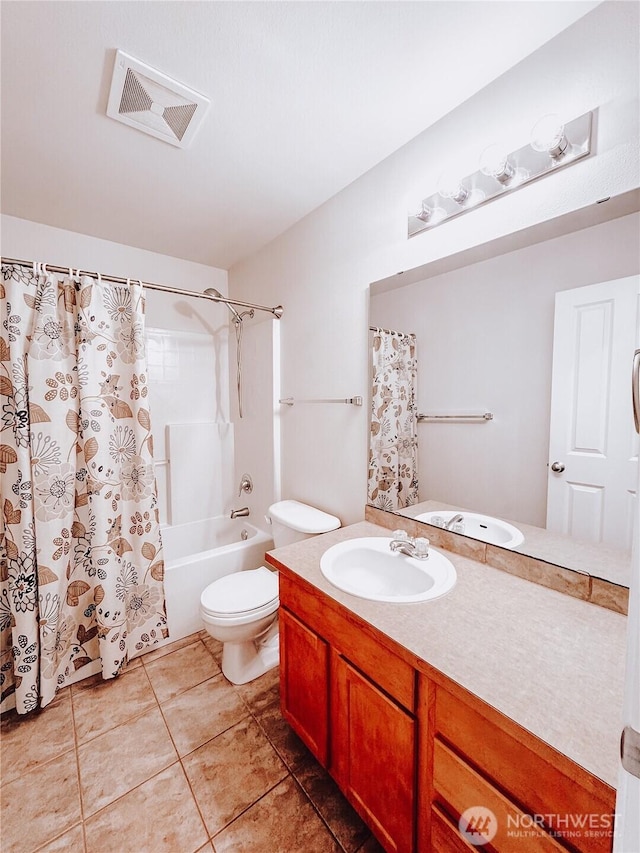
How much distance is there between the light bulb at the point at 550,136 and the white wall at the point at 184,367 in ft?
7.28

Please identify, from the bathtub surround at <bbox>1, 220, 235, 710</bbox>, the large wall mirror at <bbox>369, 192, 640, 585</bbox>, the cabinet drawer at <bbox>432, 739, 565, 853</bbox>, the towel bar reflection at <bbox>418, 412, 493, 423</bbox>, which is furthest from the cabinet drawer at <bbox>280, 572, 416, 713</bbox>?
the bathtub surround at <bbox>1, 220, 235, 710</bbox>

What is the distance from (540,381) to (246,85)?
1374 millimetres

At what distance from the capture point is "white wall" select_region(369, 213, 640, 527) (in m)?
1.00

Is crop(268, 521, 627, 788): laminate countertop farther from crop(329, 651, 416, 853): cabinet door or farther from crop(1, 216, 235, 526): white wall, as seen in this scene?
crop(1, 216, 235, 526): white wall

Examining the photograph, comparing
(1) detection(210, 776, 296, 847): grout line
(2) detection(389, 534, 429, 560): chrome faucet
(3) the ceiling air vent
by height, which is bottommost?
(1) detection(210, 776, 296, 847): grout line

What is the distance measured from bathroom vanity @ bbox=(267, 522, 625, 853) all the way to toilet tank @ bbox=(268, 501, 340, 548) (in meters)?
0.49

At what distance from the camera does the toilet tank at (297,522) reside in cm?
173

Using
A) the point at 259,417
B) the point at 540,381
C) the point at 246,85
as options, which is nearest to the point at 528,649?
the point at 540,381

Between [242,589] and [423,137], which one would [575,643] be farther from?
[423,137]

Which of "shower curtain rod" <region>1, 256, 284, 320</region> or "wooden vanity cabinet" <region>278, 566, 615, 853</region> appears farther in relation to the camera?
"shower curtain rod" <region>1, 256, 284, 320</region>

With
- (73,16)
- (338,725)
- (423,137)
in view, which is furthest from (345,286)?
(338,725)

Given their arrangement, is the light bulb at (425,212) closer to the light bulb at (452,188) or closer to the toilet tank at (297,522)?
the light bulb at (452,188)

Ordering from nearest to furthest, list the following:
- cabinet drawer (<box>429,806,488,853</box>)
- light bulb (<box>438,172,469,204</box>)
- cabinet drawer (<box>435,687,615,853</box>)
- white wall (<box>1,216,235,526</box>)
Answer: cabinet drawer (<box>435,687,615,853</box>), cabinet drawer (<box>429,806,488,853</box>), light bulb (<box>438,172,469,204</box>), white wall (<box>1,216,235,526</box>)

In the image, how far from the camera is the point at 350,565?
1.32m
